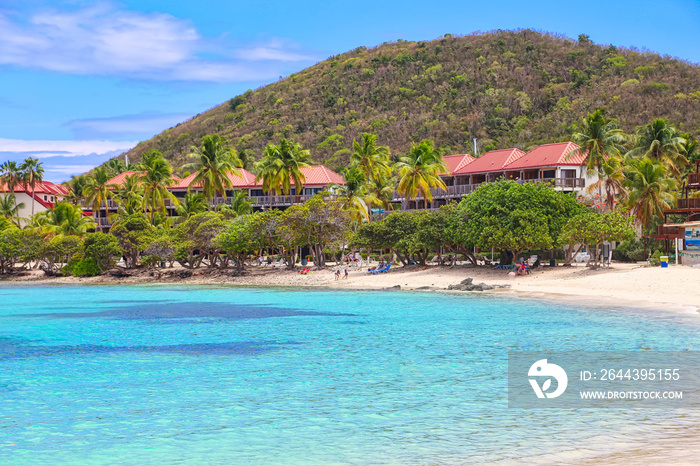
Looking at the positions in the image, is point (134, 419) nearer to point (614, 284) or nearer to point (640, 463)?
point (640, 463)

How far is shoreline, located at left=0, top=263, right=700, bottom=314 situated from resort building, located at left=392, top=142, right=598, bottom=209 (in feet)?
50.0

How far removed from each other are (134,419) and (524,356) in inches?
421

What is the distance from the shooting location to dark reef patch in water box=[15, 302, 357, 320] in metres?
31.3

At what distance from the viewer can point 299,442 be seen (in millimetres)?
11102

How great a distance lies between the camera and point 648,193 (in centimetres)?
5025

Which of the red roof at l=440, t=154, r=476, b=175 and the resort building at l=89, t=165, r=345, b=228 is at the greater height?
the red roof at l=440, t=154, r=476, b=175

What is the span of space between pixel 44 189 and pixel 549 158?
67.7 m

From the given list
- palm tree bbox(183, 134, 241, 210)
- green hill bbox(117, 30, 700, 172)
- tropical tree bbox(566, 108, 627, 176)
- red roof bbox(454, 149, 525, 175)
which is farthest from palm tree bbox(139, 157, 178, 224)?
green hill bbox(117, 30, 700, 172)

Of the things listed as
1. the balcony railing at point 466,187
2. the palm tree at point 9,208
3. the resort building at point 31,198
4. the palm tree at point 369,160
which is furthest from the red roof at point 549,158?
the resort building at point 31,198

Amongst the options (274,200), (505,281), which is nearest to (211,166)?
(274,200)

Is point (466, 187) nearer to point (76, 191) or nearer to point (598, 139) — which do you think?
point (598, 139)

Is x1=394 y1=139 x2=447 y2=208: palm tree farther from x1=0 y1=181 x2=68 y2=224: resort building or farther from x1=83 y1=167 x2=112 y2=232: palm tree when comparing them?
x1=0 y1=181 x2=68 y2=224: resort building

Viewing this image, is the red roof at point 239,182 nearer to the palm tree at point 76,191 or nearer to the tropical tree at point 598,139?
the palm tree at point 76,191

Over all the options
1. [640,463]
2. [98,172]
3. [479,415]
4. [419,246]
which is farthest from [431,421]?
[98,172]
